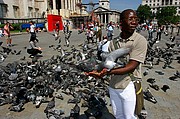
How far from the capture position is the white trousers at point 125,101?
2.51 meters

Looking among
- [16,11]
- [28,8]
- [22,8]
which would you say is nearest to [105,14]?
[28,8]

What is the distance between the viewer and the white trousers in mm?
2512

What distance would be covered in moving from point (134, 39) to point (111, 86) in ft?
2.40

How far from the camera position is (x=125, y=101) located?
2.53 m

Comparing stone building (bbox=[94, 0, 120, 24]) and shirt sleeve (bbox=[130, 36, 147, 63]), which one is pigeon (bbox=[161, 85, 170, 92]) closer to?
shirt sleeve (bbox=[130, 36, 147, 63])

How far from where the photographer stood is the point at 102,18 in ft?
439

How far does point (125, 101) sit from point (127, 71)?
44cm

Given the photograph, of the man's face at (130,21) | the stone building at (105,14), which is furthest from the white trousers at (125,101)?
the stone building at (105,14)

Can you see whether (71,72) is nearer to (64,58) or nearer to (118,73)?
(64,58)

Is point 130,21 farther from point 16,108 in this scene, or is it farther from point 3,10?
point 3,10

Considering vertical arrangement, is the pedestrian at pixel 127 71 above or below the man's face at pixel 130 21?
below

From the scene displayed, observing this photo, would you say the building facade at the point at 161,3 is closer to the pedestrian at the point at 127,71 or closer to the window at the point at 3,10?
the window at the point at 3,10

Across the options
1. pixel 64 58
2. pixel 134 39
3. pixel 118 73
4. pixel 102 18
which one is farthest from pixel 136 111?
pixel 102 18

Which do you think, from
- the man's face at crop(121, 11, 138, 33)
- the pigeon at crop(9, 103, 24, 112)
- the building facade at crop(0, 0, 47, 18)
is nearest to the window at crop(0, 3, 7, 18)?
the building facade at crop(0, 0, 47, 18)
